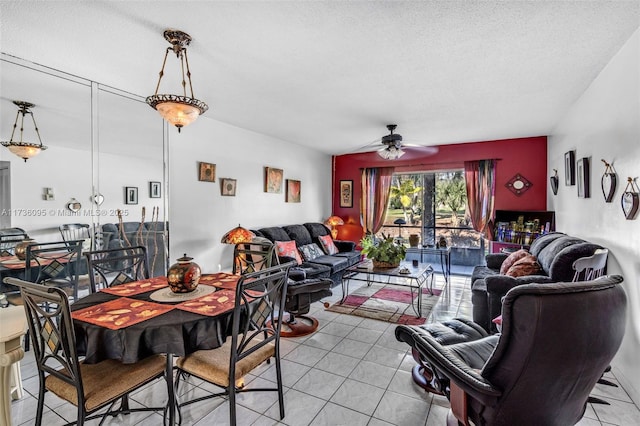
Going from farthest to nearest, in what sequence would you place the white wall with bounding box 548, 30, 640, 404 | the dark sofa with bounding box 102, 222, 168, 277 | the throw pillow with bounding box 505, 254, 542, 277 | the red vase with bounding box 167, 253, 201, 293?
1. the dark sofa with bounding box 102, 222, 168, 277
2. the throw pillow with bounding box 505, 254, 542, 277
3. the white wall with bounding box 548, 30, 640, 404
4. the red vase with bounding box 167, 253, 201, 293

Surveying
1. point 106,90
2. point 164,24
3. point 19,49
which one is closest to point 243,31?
point 164,24

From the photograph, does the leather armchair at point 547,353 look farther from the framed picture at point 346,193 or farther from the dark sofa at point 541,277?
the framed picture at point 346,193

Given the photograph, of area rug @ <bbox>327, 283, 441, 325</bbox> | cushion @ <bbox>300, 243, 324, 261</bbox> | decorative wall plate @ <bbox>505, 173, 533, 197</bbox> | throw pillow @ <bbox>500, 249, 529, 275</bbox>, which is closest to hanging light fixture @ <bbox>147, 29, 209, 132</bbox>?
area rug @ <bbox>327, 283, 441, 325</bbox>

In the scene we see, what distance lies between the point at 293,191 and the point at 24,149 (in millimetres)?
3840

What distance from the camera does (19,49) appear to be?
2.38m

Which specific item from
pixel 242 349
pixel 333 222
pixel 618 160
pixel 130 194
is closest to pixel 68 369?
pixel 242 349

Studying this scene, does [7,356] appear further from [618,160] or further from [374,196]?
[374,196]

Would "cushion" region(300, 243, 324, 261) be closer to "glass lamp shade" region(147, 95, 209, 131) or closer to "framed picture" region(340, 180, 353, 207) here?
"framed picture" region(340, 180, 353, 207)

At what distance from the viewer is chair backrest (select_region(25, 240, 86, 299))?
270 centimetres

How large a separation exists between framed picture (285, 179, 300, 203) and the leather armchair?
15.3 feet

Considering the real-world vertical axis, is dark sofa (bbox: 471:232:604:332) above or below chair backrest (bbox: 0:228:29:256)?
below

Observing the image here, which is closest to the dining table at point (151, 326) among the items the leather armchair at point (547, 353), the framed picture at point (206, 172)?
the leather armchair at point (547, 353)

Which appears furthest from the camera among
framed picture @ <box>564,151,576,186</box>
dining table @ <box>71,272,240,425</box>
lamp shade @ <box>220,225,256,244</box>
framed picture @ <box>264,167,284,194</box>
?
framed picture @ <box>264,167,284,194</box>

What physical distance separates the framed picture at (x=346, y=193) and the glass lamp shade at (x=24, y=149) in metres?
5.33
